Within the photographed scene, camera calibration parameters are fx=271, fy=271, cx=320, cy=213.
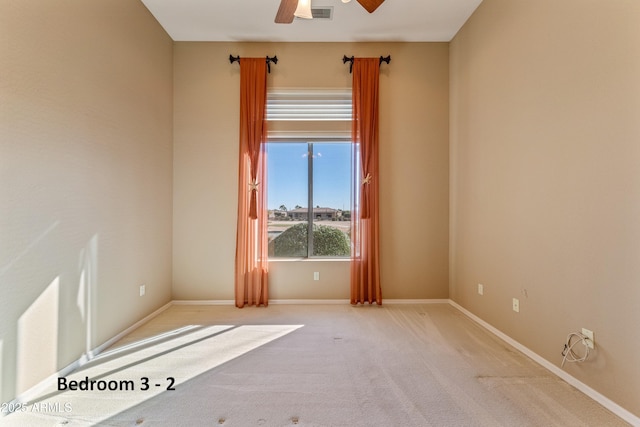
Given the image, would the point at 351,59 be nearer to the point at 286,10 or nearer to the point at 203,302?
the point at 286,10

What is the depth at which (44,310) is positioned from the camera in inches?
70.9

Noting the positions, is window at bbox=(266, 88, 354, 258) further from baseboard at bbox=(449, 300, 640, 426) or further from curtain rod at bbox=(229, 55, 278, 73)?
baseboard at bbox=(449, 300, 640, 426)

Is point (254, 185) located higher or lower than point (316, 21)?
lower

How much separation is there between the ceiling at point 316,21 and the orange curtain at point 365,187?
1.25 feet

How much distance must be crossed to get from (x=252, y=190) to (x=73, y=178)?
167 centimetres

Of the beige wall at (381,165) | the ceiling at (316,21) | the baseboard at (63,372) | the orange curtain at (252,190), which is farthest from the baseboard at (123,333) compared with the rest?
the ceiling at (316,21)

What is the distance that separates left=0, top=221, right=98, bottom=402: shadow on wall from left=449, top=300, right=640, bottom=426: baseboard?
11.7ft

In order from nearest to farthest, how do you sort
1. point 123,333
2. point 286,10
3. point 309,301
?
point 286,10, point 123,333, point 309,301

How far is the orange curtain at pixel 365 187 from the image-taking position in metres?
3.38

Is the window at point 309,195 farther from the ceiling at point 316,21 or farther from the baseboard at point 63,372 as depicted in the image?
the baseboard at point 63,372

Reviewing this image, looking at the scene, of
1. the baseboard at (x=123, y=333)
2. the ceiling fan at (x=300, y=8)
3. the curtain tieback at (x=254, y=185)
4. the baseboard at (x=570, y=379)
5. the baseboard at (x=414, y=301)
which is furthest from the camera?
the baseboard at (x=414, y=301)

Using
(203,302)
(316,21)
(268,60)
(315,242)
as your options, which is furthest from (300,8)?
(203,302)

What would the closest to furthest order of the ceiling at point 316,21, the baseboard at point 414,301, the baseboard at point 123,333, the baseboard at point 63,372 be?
the baseboard at point 63,372 → the baseboard at point 123,333 → the ceiling at point 316,21 → the baseboard at point 414,301

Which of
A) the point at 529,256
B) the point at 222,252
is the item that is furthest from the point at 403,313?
the point at 222,252
